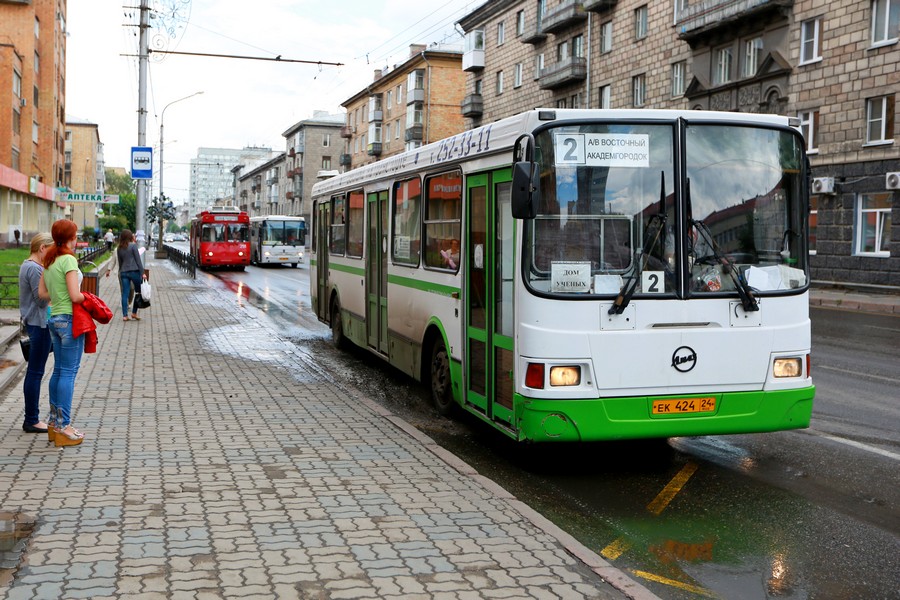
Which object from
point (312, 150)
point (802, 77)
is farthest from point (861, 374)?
point (312, 150)

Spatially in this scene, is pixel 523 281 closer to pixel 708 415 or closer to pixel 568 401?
pixel 568 401

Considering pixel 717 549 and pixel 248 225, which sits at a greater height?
pixel 248 225

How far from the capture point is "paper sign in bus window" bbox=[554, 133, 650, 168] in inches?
256

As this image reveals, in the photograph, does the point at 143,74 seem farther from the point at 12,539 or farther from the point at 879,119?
the point at 12,539

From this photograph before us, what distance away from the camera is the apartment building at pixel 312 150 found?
10488cm

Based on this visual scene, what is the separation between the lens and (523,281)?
6570 millimetres

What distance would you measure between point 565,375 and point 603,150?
5.28 feet

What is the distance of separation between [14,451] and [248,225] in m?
39.6

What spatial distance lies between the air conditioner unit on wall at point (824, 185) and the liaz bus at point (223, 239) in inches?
1041

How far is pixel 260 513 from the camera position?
5.43 metres

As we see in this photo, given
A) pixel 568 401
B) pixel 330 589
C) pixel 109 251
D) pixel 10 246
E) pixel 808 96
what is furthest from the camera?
pixel 109 251

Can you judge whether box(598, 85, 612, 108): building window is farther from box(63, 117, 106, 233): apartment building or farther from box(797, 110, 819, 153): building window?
box(63, 117, 106, 233): apartment building

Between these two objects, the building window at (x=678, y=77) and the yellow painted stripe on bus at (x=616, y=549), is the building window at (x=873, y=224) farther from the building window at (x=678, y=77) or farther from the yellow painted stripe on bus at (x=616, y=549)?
the yellow painted stripe on bus at (x=616, y=549)

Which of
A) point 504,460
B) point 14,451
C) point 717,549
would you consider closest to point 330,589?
point 717,549
